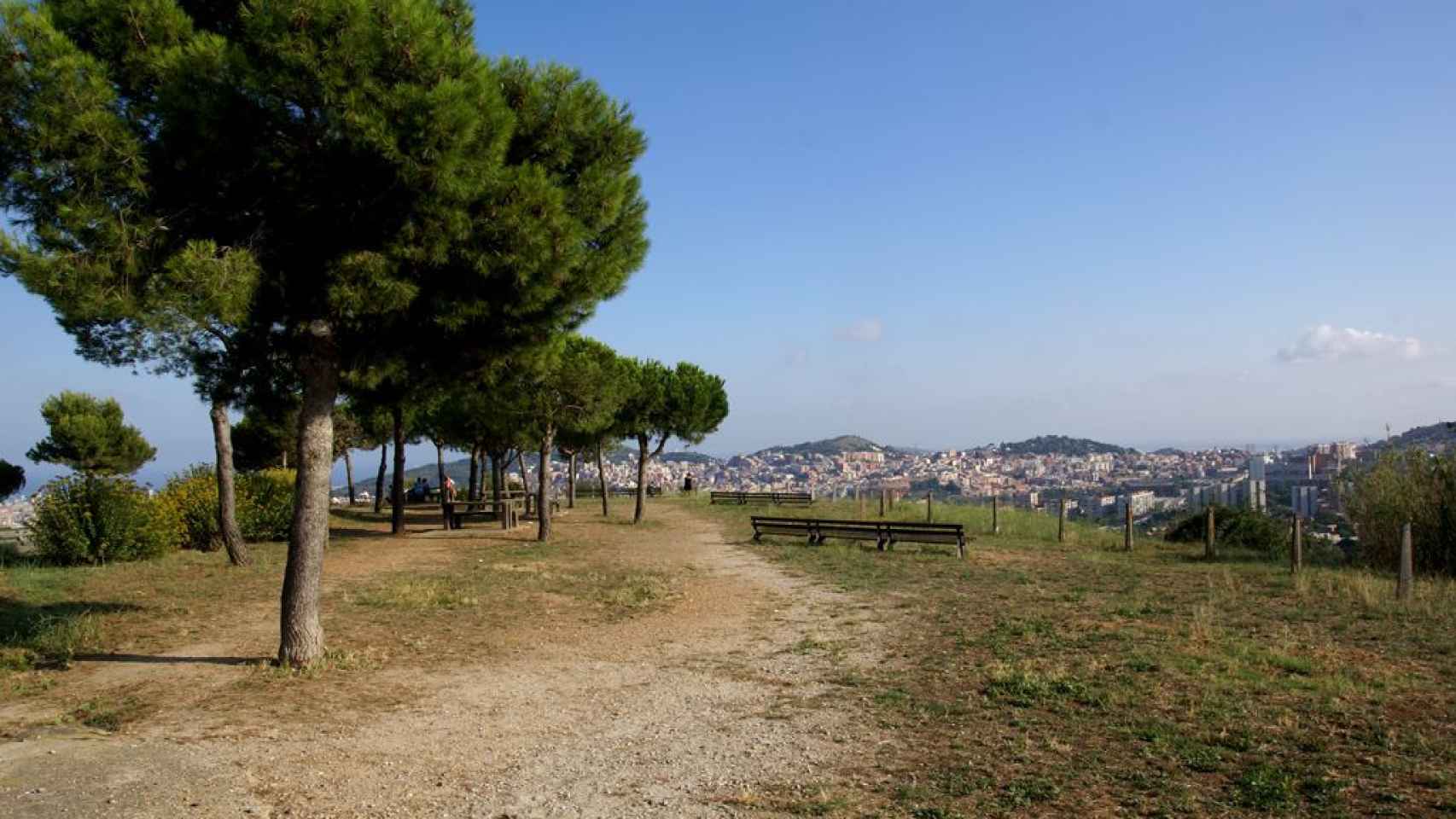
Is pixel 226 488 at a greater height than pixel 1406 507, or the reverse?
pixel 226 488

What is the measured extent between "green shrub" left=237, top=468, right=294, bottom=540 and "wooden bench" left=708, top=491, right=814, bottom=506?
22314 millimetres

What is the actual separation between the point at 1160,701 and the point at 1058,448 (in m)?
82.3

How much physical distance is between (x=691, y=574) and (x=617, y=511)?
20228 mm

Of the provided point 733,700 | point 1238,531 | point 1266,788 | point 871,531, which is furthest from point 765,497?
point 1266,788

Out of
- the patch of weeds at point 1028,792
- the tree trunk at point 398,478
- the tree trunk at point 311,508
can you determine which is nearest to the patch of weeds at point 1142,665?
the patch of weeds at point 1028,792

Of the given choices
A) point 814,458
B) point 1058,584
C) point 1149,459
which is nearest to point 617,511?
point 1058,584

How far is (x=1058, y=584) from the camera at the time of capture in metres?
14.4

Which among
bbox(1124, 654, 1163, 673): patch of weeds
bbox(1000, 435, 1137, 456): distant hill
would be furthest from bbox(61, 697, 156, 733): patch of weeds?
bbox(1000, 435, 1137, 456): distant hill

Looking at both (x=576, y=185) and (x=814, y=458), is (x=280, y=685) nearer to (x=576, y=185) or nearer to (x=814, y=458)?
(x=576, y=185)

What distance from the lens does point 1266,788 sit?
5.07 metres

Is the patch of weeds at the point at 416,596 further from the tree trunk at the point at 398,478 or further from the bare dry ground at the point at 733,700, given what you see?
the tree trunk at the point at 398,478

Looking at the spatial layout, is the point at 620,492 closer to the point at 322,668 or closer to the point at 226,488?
the point at 226,488

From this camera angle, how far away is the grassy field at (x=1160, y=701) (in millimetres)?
5086

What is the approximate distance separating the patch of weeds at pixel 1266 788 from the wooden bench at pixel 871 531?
43.0 ft
